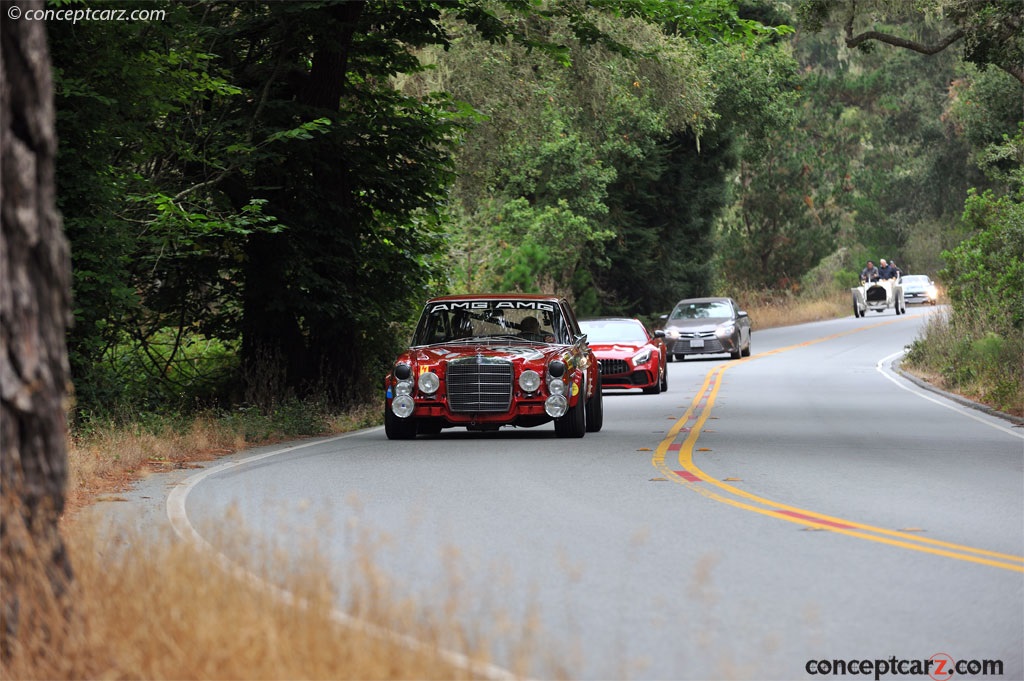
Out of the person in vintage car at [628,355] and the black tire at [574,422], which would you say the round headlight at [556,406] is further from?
the person in vintage car at [628,355]

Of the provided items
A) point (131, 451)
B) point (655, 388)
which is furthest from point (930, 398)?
point (131, 451)

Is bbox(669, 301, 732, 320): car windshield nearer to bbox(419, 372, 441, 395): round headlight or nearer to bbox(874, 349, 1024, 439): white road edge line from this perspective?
bbox(874, 349, 1024, 439): white road edge line

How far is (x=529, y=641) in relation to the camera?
Answer: 270 inches

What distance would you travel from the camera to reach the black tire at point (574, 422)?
18.7 metres

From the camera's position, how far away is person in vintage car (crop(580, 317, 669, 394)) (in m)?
29.1

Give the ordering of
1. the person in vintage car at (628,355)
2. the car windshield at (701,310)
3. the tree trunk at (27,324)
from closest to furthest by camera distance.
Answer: the tree trunk at (27,324) → the person in vintage car at (628,355) → the car windshield at (701,310)

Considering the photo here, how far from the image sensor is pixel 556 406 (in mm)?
18375

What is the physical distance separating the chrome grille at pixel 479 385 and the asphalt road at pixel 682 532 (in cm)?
48

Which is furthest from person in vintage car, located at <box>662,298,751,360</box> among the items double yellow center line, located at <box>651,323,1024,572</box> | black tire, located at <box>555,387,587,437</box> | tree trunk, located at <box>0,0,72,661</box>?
tree trunk, located at <box>0,0,72,661</box>

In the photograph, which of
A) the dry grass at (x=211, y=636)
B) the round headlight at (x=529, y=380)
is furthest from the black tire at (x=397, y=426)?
the dry grass at (x=211, y=636)

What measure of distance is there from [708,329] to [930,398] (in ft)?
44.1

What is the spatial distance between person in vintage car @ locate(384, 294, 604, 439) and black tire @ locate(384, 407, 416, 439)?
0.04ft

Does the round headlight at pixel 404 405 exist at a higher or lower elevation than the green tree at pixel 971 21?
lower

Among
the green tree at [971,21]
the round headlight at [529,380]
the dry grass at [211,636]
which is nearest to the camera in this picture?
the dry grass at [211,636]
